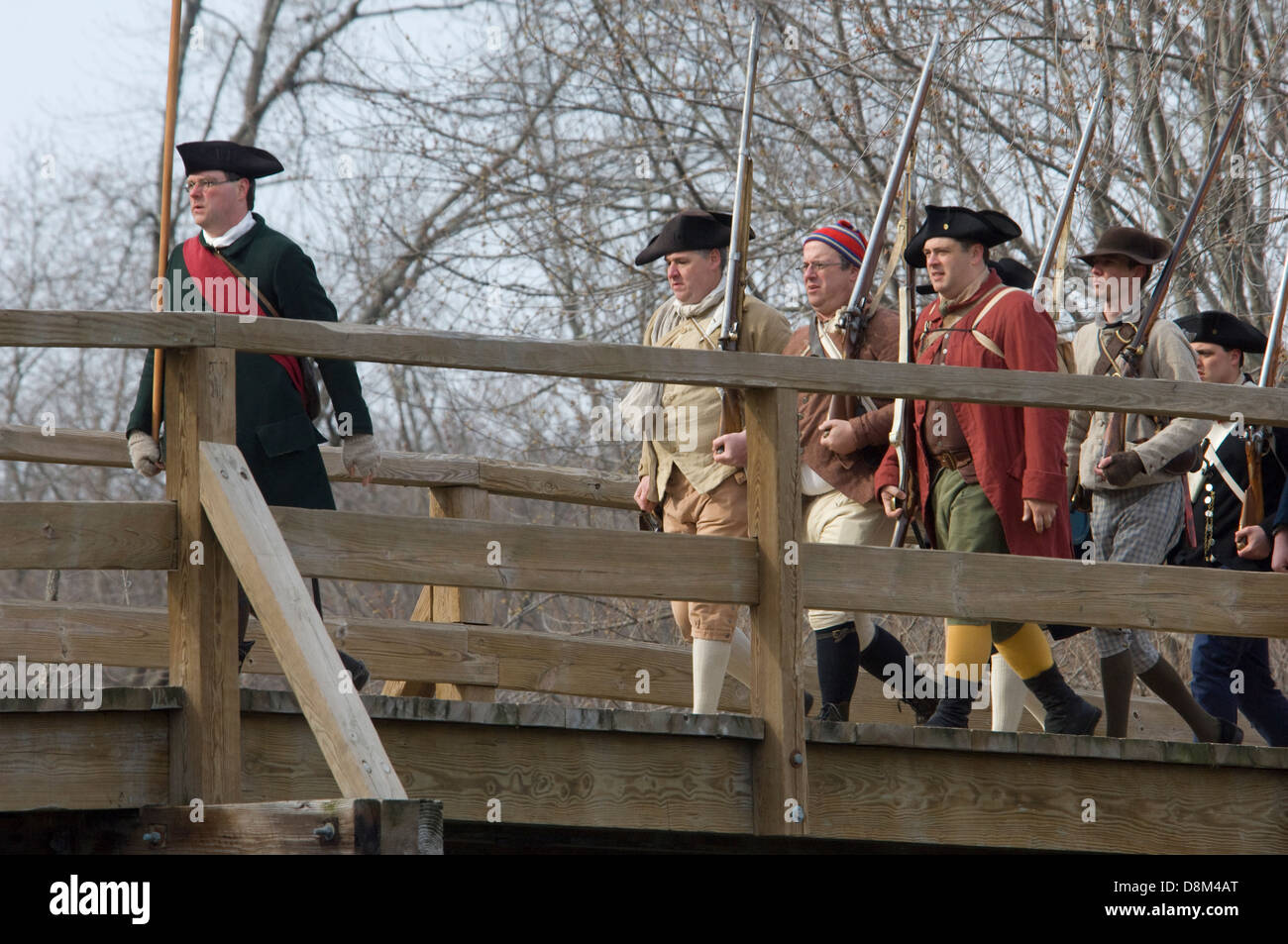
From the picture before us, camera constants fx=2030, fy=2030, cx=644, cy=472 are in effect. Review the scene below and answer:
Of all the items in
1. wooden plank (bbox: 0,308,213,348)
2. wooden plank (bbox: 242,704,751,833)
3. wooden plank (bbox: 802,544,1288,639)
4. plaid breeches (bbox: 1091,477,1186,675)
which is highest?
wooden plank (bbox: 0,308,213,348)

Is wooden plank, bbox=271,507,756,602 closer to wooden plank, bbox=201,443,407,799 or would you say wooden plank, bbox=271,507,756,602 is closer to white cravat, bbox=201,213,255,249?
wooden plank, bbox=201,443,407,799

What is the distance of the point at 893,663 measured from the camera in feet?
22.6

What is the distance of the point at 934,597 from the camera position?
→ 570 centimetres

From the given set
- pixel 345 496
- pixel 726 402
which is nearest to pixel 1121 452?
pixel 726 402

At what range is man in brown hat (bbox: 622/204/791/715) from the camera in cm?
675

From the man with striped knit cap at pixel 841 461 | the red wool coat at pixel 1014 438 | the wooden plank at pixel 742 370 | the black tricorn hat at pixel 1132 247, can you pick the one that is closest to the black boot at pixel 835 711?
the man with striped knit cap at pixel 841 461

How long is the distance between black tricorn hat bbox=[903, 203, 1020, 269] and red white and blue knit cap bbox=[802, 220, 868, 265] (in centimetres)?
40

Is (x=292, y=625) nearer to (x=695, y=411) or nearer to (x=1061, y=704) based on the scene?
(x=695, y=411)

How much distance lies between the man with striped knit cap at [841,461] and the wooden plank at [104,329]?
85.1 inches

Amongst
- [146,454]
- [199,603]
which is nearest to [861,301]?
[146,454]

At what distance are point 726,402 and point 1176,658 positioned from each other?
838cm

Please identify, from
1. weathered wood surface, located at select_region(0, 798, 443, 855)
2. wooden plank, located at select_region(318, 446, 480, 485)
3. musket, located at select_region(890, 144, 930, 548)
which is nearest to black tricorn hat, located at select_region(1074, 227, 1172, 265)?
musket, located at select_region(890, 144, 930, 548)

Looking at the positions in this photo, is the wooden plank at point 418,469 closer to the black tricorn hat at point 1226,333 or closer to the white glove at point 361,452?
the white glove at point 361,452
